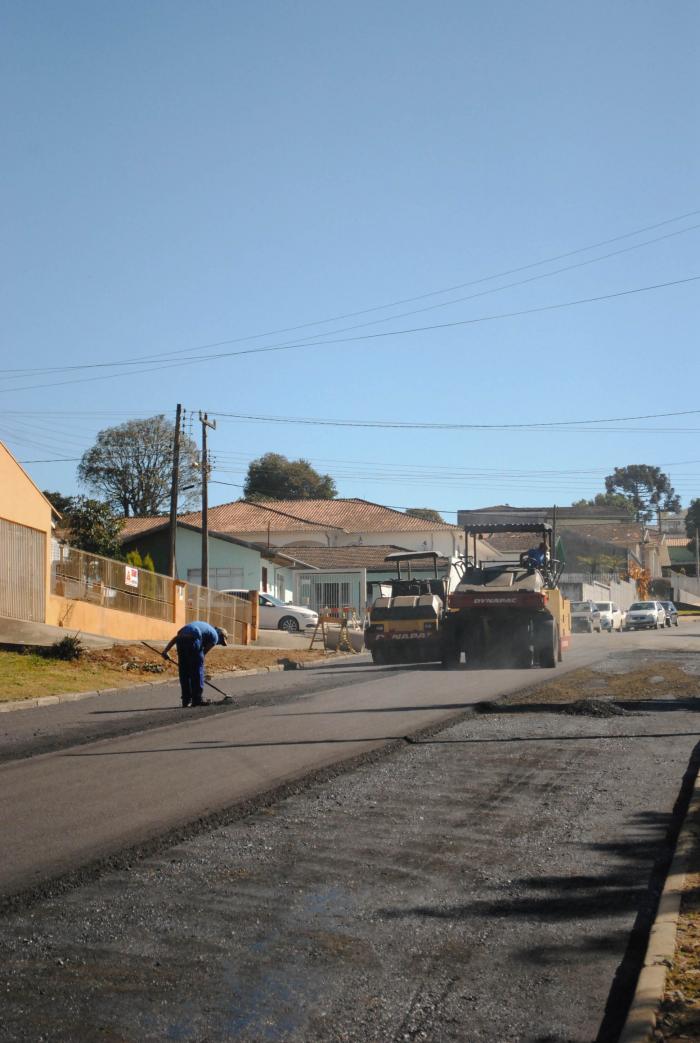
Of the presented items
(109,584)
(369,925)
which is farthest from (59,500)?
(369,925)

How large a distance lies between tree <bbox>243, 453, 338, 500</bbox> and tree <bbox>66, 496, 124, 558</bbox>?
40.0 metres

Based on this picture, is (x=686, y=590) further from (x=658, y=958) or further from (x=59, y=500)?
(x=658, y=958)

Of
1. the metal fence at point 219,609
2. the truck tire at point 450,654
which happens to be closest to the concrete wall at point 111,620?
the metal fence at point 219,609

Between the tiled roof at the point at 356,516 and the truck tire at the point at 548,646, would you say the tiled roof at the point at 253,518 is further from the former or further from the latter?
the truck tire at the point at 548,646

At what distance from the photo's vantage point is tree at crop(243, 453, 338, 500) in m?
97.6

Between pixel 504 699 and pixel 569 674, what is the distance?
5703mm

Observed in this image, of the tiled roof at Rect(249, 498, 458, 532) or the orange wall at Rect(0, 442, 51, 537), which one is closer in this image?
the orange wall at Rect(0, 442, 51, 537)

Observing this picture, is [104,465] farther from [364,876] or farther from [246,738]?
[364,876]

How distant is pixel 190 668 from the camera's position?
1731cm

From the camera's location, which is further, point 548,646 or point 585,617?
point 585,617

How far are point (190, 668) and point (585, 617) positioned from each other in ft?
129

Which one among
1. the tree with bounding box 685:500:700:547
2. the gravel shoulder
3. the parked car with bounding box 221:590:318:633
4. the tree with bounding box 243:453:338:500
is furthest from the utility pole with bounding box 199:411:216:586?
the tree with bounding box 685:500:700:547

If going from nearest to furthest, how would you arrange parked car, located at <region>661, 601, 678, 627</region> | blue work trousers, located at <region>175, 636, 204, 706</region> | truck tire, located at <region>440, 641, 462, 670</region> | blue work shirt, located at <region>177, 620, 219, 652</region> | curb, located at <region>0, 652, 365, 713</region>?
blue work trousers, located at <region>175, 636, 204, 706</region> < blue work shirt, located at <region>177, 620, 219, 652</region> < curb, located at <region>0, 652, 365, 713</region> < truck tire, located at <region>440, 641, 462, 670</region> < parked car, located at <region>661, 601, 678, 627</region>

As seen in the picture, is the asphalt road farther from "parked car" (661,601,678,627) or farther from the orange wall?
"parked car" (661,601,678,627)
